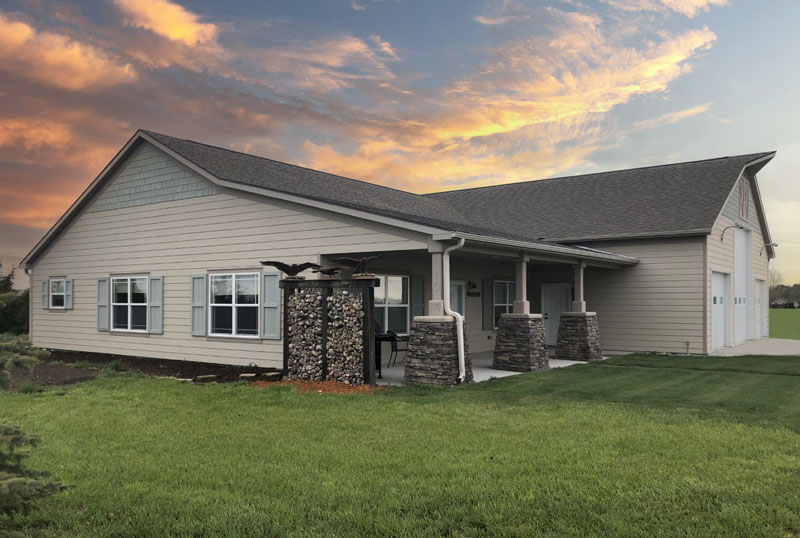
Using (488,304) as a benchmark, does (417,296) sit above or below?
above

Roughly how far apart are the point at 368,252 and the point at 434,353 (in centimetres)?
246

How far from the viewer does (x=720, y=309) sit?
58.8 feet

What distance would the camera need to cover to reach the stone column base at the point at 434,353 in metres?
10.3

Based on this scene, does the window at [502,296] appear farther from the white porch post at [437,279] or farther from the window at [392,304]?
the white porch post at [437,279]

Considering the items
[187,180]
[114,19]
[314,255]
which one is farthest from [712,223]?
[114,19]

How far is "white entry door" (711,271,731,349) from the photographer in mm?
17094

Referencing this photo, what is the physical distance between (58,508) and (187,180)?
11.0 m

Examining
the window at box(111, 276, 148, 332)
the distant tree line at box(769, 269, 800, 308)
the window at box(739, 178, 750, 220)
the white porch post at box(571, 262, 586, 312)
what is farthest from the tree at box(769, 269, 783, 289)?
the window at box(111, 276, 148, 332)

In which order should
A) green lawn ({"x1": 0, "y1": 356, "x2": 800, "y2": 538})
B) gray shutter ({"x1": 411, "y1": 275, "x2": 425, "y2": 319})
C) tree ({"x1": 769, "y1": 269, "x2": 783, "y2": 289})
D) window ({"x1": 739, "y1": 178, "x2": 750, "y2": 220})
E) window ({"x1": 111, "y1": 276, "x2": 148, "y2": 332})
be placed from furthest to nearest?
tree ({"x1": 769, "y1": 269, "x2": 783, "y2": 289})
window ({"x1": 739, "y1": 178, "x2": 750, "y2": 220})
window ({"x1": 111, "y1": 276, "x2": 148, "y2": 332})
gray shutter ({"x1": 411, "y1": 275, "x2": 425, "y2": 319})
green lawn ({"x1": 0, "y1": 356, "x2": 800, "y2": 538})

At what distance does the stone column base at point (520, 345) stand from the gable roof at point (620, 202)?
5825 millimetres

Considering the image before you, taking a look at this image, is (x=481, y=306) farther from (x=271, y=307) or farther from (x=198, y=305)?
(x=198, y=305)

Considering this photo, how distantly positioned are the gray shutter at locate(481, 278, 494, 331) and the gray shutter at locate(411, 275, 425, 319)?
295 centimetres

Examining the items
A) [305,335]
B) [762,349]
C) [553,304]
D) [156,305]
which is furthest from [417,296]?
[762,349]

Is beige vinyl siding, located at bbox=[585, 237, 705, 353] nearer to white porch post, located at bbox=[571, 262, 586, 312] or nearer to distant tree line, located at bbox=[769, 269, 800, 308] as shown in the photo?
white porch post, located at bbox=[571, 262, 586, 312]
